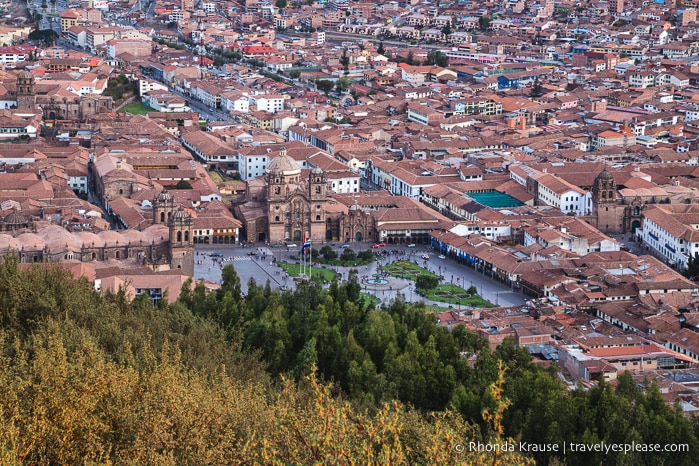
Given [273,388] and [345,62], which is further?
[345,62]

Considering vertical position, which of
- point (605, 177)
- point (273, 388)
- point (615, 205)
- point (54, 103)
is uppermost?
point (273, 388)

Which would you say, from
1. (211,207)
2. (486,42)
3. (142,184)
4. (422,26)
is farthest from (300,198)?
(422,26)

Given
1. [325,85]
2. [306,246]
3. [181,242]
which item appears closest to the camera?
[181,242]

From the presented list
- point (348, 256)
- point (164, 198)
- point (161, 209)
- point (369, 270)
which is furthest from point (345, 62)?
point (369, 270)

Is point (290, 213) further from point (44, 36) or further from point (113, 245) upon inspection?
point (44, 36)

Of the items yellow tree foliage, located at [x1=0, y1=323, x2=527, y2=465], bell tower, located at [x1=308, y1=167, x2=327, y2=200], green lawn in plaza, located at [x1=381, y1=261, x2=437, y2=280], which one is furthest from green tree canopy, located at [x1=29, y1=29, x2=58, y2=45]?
yellow tree foliage, located at [x1=0, y1=323, x2=527, y2=465]

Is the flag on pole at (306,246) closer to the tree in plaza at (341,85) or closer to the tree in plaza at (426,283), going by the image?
the tree in plaza at (426,283)

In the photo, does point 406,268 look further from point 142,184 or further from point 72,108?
point 72,108
